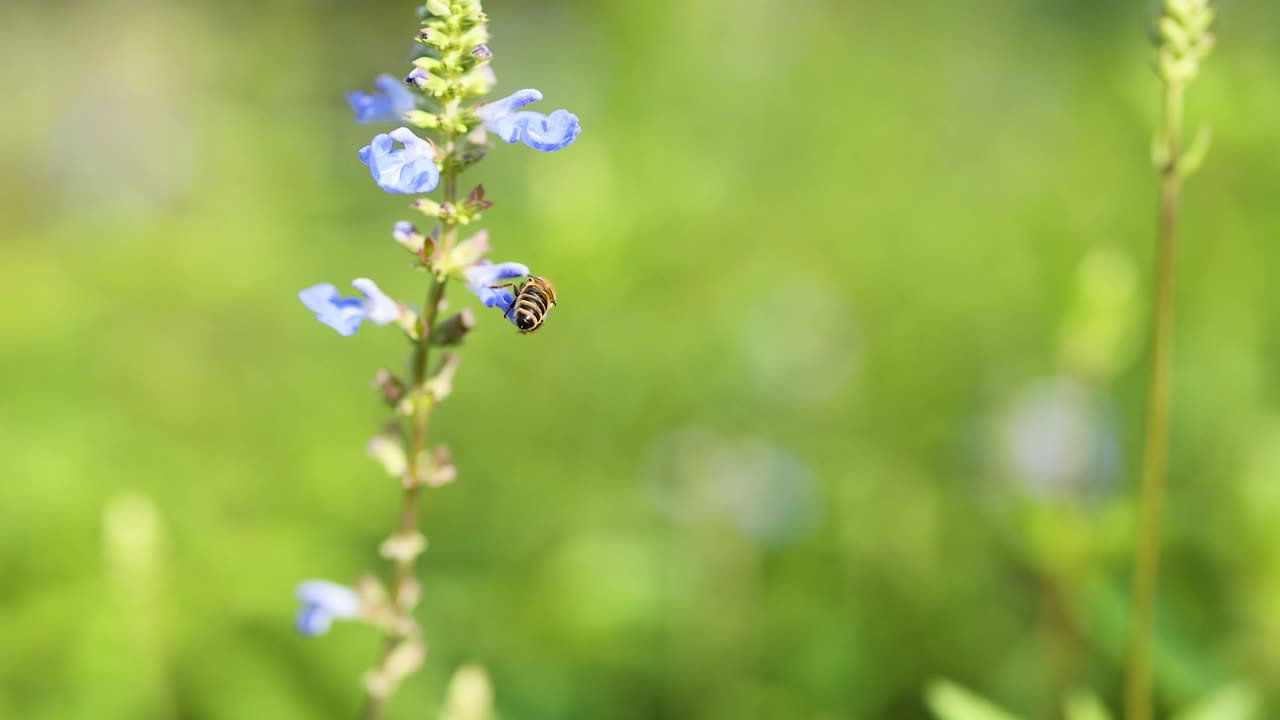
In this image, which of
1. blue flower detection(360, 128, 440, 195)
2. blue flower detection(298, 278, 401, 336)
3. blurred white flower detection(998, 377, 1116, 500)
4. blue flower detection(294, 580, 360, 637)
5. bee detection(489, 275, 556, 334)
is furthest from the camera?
blurred white flower detection(998, 377, 1116, 500)

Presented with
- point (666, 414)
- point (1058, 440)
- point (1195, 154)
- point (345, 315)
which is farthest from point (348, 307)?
point (666, 414)

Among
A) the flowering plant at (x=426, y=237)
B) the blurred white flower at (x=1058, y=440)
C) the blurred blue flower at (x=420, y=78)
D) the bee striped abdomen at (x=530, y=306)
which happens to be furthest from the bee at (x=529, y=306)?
the blurred white flower at (x=1058, y=440)

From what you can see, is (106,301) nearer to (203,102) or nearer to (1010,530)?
(203,102)

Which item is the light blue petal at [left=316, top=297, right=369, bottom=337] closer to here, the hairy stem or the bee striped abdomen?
the hairy stem

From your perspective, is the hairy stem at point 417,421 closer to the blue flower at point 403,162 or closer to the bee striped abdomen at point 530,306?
the blue flower at point 403,162

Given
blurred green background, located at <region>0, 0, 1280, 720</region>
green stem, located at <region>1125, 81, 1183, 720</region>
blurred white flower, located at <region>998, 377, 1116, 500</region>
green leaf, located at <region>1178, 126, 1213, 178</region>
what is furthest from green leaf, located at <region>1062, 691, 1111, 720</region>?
green leaf, located at <region>1178, 126, 1213, 178</region>
